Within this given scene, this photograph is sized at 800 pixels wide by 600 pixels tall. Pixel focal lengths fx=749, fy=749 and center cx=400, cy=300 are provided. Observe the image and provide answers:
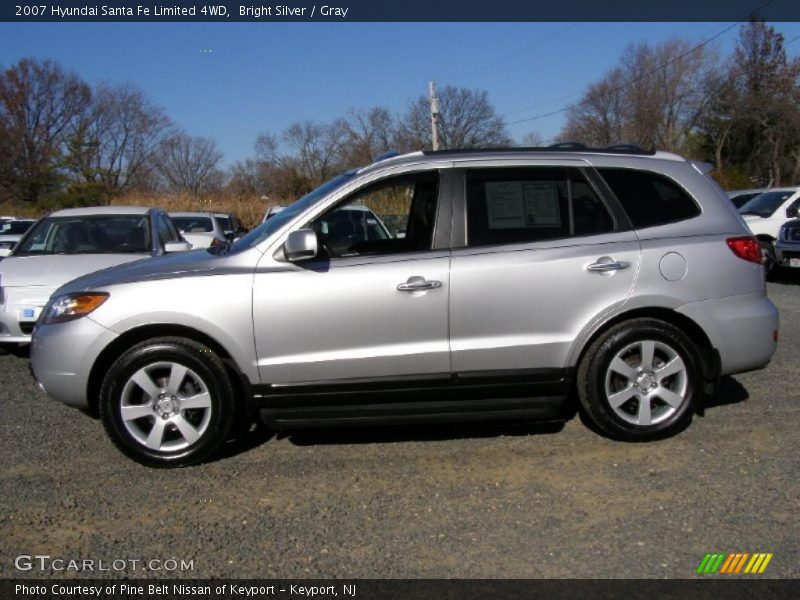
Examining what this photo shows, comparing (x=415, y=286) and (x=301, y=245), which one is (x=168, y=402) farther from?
(x=415, y=286)

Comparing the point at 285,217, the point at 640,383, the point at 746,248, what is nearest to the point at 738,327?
the point at 746,248

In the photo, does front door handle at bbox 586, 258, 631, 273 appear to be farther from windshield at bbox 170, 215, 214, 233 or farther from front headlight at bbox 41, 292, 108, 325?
windshield at bbox 170, 215, 214, 233

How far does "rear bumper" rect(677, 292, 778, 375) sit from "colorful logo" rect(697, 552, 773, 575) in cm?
168

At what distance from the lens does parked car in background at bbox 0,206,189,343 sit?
739 centimetres

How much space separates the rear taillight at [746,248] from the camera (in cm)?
486

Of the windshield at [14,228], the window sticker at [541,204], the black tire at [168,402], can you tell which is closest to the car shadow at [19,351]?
the black tire at [168,402]

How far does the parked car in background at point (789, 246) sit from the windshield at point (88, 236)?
429 inches

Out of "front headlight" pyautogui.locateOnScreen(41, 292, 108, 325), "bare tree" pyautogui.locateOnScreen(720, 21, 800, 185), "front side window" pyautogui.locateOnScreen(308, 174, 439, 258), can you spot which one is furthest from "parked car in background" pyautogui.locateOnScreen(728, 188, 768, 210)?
"bare tree" pyautogui.locateOnScreen(720, 21, 800, 185)

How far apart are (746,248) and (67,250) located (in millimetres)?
7103

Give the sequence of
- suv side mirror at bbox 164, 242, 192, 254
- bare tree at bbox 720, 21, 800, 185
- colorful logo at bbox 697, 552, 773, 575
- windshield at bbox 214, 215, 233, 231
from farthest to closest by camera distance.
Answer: bare tree at bbox 720, 21, 800, 185
windshield at bbox 214, 215, 233, 231
suv side mirror at bbox 164, 242, 192, 254
colorful logo at bbox 697, 552, 773, 575

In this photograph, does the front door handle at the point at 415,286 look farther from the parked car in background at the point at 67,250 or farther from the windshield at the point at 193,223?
the windshield at the point at 193,223

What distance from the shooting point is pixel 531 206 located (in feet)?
15.9
